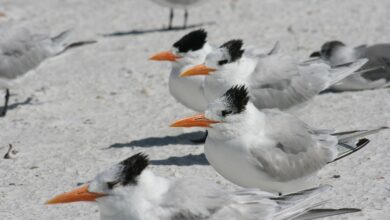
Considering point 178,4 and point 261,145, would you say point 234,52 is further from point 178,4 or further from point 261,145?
point 178,4

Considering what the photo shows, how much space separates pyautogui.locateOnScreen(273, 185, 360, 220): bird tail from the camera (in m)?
4.14

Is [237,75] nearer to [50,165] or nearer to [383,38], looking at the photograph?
[50,165]

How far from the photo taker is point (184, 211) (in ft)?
13.1

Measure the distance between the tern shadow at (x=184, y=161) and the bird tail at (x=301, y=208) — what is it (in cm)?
189

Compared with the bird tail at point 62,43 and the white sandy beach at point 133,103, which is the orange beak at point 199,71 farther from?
the bird tail at point 62,43

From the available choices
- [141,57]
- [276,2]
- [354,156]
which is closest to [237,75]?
[354,156]

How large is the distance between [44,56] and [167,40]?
6.49ft

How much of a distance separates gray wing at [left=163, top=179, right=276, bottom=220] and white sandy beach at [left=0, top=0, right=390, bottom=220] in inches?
35.5

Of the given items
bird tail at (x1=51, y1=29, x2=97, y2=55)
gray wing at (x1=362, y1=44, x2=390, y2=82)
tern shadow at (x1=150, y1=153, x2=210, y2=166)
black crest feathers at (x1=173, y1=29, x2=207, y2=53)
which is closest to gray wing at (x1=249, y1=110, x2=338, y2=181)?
tern shadow at (x1=150, y1=153, x2=210, y2=166)

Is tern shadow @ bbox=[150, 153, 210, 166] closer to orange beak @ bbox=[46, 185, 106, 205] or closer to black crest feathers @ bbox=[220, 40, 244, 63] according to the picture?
black crest feathers @ bbox=[220, 40, 244, 63]

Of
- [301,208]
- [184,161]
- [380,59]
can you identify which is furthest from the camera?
[380,59]

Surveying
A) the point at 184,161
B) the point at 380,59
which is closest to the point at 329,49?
the point at 380,59

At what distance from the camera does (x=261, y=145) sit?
16.2 ft

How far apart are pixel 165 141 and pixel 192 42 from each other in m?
0.87
